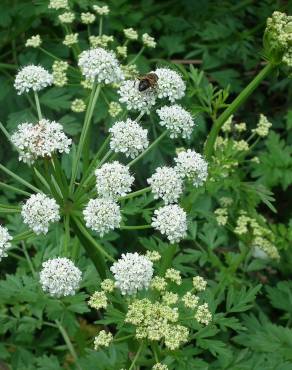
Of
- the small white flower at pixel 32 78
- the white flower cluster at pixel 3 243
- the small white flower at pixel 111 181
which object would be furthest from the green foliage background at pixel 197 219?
the small white flower at pixel 32 78

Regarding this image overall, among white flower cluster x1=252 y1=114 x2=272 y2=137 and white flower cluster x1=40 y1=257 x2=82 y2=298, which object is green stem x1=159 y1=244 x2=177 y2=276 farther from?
white flower cluster x1=252 y1=114 x2=272 y2=137

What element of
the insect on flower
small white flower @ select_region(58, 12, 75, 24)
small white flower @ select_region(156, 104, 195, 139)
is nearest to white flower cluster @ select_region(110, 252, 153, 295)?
small white flower @ select_region(156, 104, 195, 139)

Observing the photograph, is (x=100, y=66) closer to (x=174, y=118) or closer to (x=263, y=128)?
(x=174, y=118)

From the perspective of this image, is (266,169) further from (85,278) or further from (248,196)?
(85,278)

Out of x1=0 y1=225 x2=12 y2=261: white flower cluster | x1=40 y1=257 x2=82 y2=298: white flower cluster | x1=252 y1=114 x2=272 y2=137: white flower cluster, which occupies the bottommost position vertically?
x1=252 y1=114 x2=272 y2=137: white flower cluster

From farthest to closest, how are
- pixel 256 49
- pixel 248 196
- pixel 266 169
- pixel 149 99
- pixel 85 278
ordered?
pixel 256 49 → pixel 266 169 → pixel 248 196 → pixel 85 278 → pixel 149 99

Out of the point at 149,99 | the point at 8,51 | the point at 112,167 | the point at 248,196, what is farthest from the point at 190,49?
the point at 112,167

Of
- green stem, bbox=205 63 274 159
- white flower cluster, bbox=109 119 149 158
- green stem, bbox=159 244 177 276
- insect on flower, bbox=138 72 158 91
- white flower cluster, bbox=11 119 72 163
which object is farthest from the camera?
green stem, bbox=159 244 177 276
